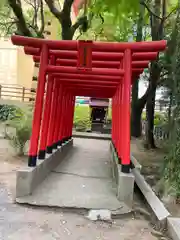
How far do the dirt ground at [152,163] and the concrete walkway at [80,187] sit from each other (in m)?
0.76

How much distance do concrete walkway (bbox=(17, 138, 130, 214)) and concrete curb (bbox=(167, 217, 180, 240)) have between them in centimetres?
90

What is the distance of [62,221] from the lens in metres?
4.89

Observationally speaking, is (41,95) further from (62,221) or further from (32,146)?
(62,221)

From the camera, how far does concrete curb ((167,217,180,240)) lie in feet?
13.9

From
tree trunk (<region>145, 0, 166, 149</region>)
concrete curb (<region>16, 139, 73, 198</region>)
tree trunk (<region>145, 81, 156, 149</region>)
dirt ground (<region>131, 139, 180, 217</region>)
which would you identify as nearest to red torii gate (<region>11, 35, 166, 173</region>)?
concrete curb (<region>16, 139, 73, 198</region>)

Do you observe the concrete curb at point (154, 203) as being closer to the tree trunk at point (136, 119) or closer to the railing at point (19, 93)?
the tree trunk at point (136, 119)

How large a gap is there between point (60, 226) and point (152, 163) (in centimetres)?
633

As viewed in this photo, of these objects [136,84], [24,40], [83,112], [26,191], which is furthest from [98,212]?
[83,112]

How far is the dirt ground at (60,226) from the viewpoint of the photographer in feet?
14.4

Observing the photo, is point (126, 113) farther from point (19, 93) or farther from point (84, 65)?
point (19, 93)

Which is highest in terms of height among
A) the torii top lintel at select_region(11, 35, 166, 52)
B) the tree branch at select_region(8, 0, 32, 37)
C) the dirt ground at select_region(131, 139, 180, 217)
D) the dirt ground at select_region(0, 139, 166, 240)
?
the tree branch at select_region(8, 0, 32, 37)

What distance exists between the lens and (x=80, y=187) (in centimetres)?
646

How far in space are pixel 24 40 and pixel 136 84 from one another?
34.6 feet

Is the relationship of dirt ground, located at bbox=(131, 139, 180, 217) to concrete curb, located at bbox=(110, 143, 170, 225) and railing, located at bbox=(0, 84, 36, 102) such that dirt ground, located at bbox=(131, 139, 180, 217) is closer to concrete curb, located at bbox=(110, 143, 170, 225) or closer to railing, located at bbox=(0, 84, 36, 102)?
concrete curb, located at bbox=(110, 143, 170, 225)
